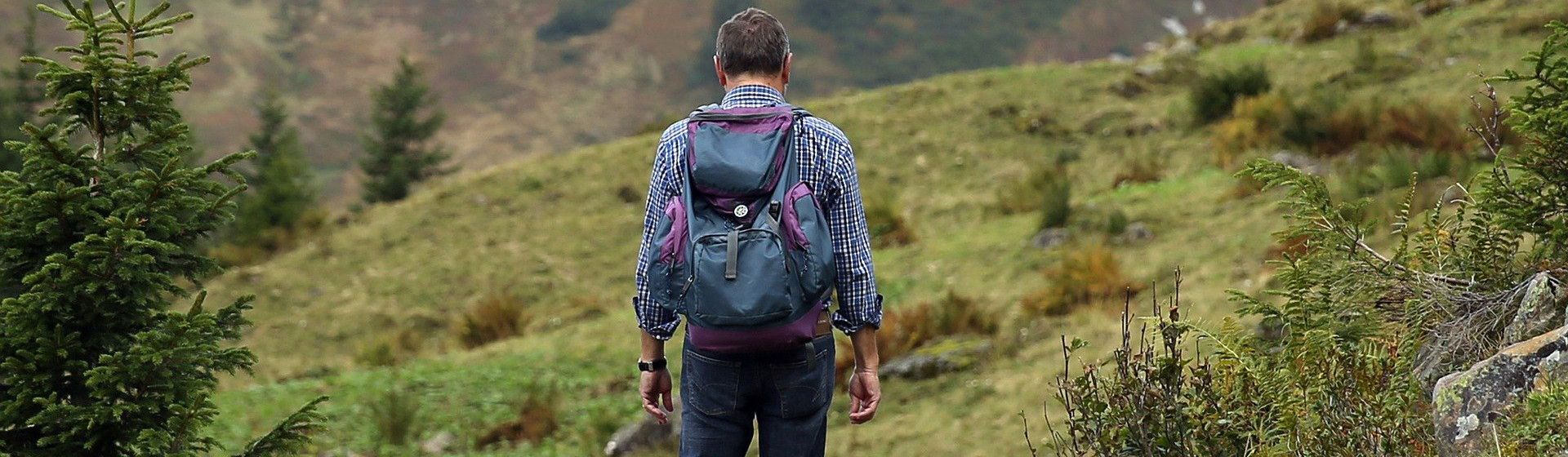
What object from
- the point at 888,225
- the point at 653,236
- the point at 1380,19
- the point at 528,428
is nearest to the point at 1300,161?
the point at 888,225

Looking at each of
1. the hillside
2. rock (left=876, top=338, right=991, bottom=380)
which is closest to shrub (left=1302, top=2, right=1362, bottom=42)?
rock (left=876, top=338, right=991, bottom=380)

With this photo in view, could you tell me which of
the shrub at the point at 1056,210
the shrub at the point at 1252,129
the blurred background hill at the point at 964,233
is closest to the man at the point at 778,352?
the blurred background hill at the point at 964,233

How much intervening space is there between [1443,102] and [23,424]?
36.3ft

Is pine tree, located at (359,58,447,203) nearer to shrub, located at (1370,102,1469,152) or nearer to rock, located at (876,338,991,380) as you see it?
shrub, located at (1370,102,1469,152)

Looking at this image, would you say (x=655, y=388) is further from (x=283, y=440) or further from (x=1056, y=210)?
(x=1056, y=210)

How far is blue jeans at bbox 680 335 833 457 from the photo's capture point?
2973 millimetres

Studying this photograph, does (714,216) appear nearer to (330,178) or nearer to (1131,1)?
(330,178)

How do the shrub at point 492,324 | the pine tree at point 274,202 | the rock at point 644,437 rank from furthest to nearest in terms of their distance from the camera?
the pine tree at point 274,202 → the shrub at point 492,324 → the rock at point 644,437

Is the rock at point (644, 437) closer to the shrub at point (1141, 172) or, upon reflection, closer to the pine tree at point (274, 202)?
the shrub at point (1141, 172)

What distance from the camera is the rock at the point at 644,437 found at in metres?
7.49

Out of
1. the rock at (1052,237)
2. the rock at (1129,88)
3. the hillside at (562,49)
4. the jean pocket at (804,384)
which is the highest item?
the jean pocket at (804,384)

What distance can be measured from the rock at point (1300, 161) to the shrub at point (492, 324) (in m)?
7.35

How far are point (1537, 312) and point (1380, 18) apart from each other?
50.4 ft

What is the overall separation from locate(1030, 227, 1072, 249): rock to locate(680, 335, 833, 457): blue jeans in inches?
302
